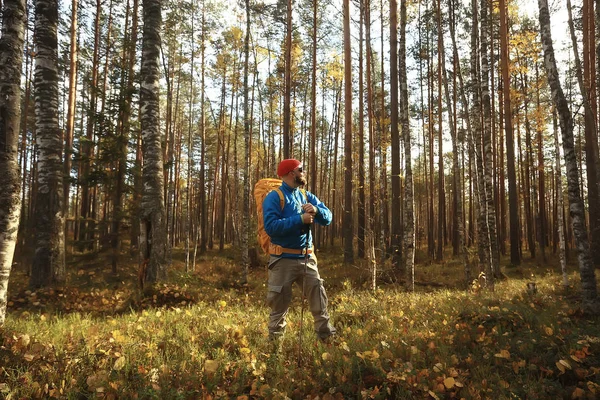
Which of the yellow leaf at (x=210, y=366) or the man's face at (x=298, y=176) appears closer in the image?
the yellow leaf at (x=210, y=366)

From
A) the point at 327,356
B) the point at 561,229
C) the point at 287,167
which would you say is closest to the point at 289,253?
the point at 287,167

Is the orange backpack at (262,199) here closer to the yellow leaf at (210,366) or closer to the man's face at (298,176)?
the man's face at (298,176)

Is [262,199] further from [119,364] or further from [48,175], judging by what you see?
[48,175]

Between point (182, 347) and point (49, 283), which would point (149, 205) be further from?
point (182, 347)

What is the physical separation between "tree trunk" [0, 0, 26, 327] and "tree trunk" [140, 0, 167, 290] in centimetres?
387

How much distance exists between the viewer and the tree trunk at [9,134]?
3.60 m

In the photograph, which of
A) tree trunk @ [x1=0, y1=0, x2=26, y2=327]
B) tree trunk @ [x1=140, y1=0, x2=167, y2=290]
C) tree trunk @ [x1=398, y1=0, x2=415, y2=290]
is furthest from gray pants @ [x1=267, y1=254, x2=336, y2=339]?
tree trunk @ [x1=398, y1=0, x2=415, y2=290]

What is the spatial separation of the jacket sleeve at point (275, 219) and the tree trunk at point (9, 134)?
9.02ft

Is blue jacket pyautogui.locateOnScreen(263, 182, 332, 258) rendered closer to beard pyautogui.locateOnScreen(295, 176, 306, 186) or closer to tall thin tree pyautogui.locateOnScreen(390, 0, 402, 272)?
beard pyautogui.locateOnScreen(295, 176, 306, 186)

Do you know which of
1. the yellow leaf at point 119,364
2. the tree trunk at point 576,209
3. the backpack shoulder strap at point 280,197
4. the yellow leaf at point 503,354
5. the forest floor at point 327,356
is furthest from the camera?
the tree trunk at point 576,209

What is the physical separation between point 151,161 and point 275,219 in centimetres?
551

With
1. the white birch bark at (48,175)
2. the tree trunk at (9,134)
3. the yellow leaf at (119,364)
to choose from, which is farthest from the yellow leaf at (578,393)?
the white birch bark at (48,175)

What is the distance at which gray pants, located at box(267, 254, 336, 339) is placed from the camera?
3699mm

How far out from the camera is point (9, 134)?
12.2 feet
